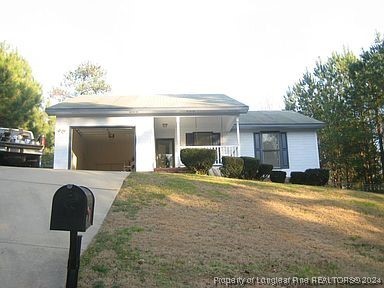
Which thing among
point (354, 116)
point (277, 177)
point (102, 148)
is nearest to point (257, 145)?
point (277, 177)

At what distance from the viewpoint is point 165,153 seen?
1791 cm

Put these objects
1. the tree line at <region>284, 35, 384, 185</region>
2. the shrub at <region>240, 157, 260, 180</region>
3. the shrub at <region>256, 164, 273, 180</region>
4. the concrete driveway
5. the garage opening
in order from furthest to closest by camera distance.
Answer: the tree line at <region>284, 35, 384, 185</region>, the garage opening, the shrub at <region>256, 164, 273, 180</region>, the shrub at <region>240, 157, 260, 180</region>, the concrete driveway

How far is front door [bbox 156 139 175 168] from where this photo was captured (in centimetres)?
1764

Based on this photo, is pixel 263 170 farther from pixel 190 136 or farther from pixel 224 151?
pixel 190 136

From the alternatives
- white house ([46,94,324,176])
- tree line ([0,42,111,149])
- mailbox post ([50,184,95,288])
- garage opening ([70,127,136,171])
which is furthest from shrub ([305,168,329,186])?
tree line ([0,42,111,149])

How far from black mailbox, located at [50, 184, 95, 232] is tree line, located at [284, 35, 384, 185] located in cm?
1878

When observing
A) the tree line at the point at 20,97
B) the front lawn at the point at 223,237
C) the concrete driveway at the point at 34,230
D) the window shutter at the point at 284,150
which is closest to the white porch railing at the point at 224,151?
the window shutter at the point at 284,150

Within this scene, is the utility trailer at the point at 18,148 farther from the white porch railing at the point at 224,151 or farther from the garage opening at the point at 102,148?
the white porch railing at the point at 224,151

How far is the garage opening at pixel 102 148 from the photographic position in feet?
57.4

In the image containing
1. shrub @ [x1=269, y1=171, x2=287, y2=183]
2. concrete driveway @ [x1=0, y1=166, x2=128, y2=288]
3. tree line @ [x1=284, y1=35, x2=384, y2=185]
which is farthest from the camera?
tree line @ [x1=284, y1=35, x2=384, y2=185]

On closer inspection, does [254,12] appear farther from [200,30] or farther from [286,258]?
[286,258]

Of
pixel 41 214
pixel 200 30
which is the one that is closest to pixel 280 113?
pixel 200 30

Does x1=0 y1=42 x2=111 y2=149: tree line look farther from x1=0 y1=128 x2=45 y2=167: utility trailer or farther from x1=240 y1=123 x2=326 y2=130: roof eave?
x1=240 y1=123 x2=326 y2=130: roof eave

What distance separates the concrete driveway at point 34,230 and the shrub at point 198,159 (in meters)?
3.90
